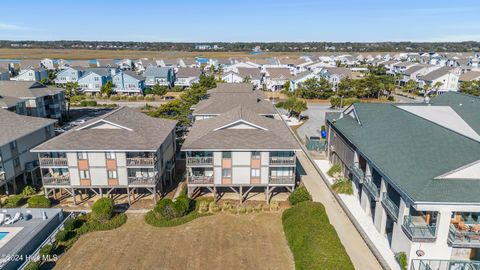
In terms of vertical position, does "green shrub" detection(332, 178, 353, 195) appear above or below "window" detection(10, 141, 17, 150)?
below

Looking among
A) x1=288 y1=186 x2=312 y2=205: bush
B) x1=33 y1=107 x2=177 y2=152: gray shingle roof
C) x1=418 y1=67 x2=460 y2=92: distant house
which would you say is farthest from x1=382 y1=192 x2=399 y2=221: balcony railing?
x1=418 y1=67 x2=460 y2=92: distant house

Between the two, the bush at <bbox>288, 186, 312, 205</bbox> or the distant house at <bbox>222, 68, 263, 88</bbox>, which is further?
the distant house at <bbox>222, 68, 263, 88</bbox>

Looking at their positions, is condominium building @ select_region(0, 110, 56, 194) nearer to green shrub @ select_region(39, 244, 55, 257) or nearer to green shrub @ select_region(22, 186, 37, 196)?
green shrub @ select_region(22, 186, 37, 196)

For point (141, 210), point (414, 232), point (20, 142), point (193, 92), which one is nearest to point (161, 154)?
point (141, 210)

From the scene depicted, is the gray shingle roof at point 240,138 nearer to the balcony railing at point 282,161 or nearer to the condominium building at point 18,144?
the balcony railing at point 282,161

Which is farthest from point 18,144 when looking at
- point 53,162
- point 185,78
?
point 185,78

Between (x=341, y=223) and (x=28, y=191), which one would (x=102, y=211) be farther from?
(x=341, y=223)

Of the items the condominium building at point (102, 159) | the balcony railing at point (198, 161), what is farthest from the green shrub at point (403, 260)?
the condominium building at point (102, 159)

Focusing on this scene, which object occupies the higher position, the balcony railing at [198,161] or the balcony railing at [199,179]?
the balcony railing at [198,161]

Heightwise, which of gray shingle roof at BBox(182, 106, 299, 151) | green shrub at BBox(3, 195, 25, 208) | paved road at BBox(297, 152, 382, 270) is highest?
gray shingle roof at BBox(182, 106, 299, 151)
